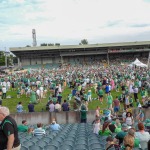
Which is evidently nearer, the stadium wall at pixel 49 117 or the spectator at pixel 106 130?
the spectator at pixel 106 130

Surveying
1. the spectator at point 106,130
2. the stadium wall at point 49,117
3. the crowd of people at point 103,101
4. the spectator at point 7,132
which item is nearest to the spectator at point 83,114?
the crowd of people at point 103,101

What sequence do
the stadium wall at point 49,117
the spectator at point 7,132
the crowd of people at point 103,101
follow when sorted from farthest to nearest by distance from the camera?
the stadium wall at point 49,117, the crowd of people at point 103,101, the spectator at point 7,132

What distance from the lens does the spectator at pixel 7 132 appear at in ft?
13.7

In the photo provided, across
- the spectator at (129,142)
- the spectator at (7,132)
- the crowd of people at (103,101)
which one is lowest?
the crowd of people at (103,101)

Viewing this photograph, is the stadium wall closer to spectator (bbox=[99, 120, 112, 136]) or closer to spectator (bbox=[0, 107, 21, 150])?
spectator (bbox=[99, 120, 112, 136])

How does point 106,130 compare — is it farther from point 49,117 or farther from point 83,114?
point 49,117

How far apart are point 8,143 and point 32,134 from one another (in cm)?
650

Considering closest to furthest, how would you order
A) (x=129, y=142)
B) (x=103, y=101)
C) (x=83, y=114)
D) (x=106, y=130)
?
(x=129, y=142) < (x=106, y=130) < (x=83, y=114) < (x=103, y=101)

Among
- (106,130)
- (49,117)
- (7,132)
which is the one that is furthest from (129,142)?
(49,117)

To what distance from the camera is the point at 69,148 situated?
7.56m

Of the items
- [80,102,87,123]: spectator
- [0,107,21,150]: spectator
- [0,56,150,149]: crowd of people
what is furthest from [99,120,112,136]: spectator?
[80,102,87,123]: spectator

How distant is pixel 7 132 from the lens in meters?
4.18

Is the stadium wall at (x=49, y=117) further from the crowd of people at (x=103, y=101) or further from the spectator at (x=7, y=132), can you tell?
the spectator at (x=7, y=132)

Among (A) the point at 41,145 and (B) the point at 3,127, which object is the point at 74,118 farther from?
(B) the point at 3,127
